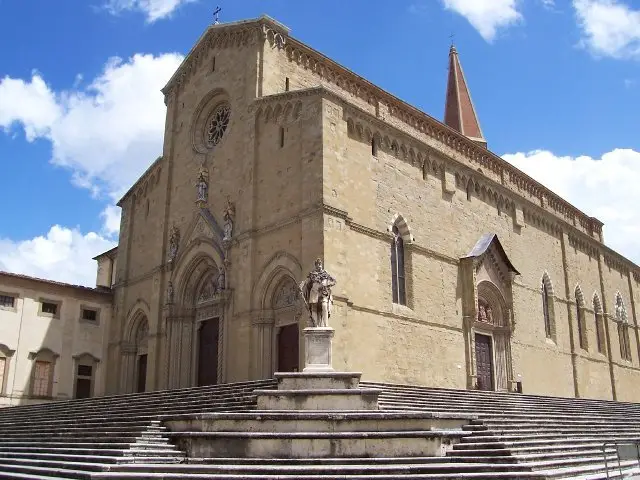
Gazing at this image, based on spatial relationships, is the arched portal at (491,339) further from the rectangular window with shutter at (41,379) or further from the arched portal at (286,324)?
the rectangular window with shutter at (41,379)

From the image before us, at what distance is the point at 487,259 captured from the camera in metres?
27.5

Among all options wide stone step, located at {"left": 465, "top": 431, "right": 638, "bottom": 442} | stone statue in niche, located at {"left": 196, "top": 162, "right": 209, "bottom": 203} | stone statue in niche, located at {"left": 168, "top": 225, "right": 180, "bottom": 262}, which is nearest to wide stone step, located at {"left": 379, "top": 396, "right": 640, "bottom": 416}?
wide stone step, located at {"left": 465, "top": 431, "right": 638, "bottom": 442}

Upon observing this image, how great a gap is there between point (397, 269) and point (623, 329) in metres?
Answer: 22.1

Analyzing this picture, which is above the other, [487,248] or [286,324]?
[487,248]

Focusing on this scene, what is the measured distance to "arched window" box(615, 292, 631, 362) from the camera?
1506 inches

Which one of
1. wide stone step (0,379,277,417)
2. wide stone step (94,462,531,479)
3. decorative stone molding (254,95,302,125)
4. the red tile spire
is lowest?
wide stone step (94,462,531,479)

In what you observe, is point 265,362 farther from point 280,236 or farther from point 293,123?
point 293,123

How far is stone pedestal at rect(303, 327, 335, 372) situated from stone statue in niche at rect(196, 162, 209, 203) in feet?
35.5

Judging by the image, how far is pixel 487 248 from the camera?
27.0 meters

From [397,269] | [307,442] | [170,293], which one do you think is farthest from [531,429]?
[170,293]

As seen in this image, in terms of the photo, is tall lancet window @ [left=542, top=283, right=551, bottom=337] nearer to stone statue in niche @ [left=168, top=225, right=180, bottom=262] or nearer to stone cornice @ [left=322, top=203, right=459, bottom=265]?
stone cornice @ [left=322, top=203, right=459, bottom=265]

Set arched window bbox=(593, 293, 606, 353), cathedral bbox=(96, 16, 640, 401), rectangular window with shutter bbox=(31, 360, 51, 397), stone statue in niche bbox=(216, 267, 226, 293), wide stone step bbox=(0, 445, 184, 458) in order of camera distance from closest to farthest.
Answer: wide stone step bbox=(0, 445, 184, 458) < cathedral bbox=(96, 16, 640, 401) < stone statue in niche bbox=(216, 267, 226, 293) < rectangular window with shutter bbox=(31, 360, 51, 397) < arched window bbox=(593, 293, 606, 353)

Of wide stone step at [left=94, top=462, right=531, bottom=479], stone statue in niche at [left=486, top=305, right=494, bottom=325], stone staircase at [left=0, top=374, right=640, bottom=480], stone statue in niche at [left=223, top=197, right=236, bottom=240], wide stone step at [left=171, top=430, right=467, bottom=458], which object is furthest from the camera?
stone statue in niche at [left=486, top=305, right=494, bottom=325]

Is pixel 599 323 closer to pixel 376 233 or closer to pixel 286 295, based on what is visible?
pixel 376 233
